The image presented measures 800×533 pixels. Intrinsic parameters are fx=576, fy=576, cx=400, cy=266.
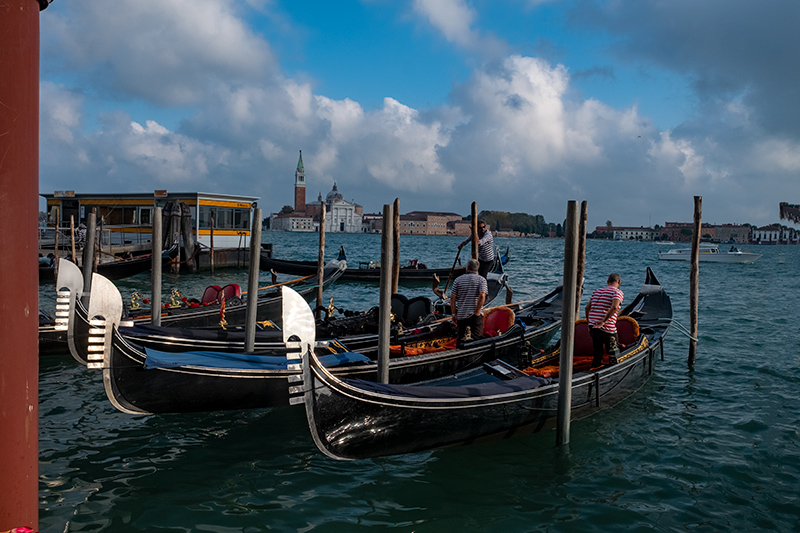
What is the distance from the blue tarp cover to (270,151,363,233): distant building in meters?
137

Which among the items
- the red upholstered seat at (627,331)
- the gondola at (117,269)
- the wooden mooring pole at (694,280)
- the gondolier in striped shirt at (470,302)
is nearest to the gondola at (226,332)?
the gondolier in striped shirt at (470,302)

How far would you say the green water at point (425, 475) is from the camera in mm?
4488

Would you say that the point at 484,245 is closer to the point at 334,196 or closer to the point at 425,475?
the point at 425,475

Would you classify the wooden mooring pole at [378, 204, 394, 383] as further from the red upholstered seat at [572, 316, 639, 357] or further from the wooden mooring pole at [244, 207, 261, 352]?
the red upholstered seat at [572, 316, 639, 357]

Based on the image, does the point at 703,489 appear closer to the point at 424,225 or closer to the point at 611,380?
the point at 611,380

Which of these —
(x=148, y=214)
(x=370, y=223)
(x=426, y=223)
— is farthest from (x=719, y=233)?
(x=148, y=214)

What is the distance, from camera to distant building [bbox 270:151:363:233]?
14412 centimetres

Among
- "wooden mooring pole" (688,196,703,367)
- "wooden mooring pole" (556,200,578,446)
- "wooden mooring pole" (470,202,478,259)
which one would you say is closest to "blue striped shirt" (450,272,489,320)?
"wooden mooring pole" (556,200,578,446)

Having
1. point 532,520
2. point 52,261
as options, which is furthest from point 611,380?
point 52,261

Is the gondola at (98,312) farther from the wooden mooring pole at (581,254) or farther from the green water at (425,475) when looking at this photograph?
the wooden mooring pole at (581,254)

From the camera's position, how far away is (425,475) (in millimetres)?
5191

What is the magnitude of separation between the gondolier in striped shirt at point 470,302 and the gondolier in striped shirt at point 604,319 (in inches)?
57.6

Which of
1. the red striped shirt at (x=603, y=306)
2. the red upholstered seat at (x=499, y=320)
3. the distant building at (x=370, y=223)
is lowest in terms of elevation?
the red upholstered seat at (x=499, y=320)

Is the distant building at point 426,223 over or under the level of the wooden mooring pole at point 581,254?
over
